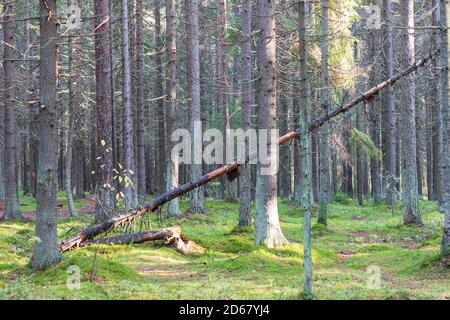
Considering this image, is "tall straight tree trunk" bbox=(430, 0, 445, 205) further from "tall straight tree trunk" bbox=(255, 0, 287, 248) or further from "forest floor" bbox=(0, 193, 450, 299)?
"forest floor" bbox=(0, 193, 450, 299)

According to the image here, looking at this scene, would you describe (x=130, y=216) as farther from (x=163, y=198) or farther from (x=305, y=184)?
(x=305, y=184)

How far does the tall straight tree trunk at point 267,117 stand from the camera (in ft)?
40.2

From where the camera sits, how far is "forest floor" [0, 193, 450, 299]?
318 inches

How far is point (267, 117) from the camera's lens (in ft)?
40.2

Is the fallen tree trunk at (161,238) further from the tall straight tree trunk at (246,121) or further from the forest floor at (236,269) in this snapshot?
the tall straight tree trunk at (246,121)

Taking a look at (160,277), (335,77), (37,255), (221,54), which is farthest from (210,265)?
(221,54)

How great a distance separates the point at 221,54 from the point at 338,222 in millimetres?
11022

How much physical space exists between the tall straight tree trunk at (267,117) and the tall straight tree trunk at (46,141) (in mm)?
4853

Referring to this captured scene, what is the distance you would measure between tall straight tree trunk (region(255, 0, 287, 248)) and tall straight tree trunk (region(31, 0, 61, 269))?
485cm

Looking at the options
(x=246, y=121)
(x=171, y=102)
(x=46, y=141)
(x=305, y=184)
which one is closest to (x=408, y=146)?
(x=246, y=121)

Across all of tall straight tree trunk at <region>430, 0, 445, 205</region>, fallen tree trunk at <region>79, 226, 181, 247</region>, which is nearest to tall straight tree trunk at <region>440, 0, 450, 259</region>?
tall straight tree trunk at <region>430, 0, 445, 205</region>

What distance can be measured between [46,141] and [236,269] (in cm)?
457
